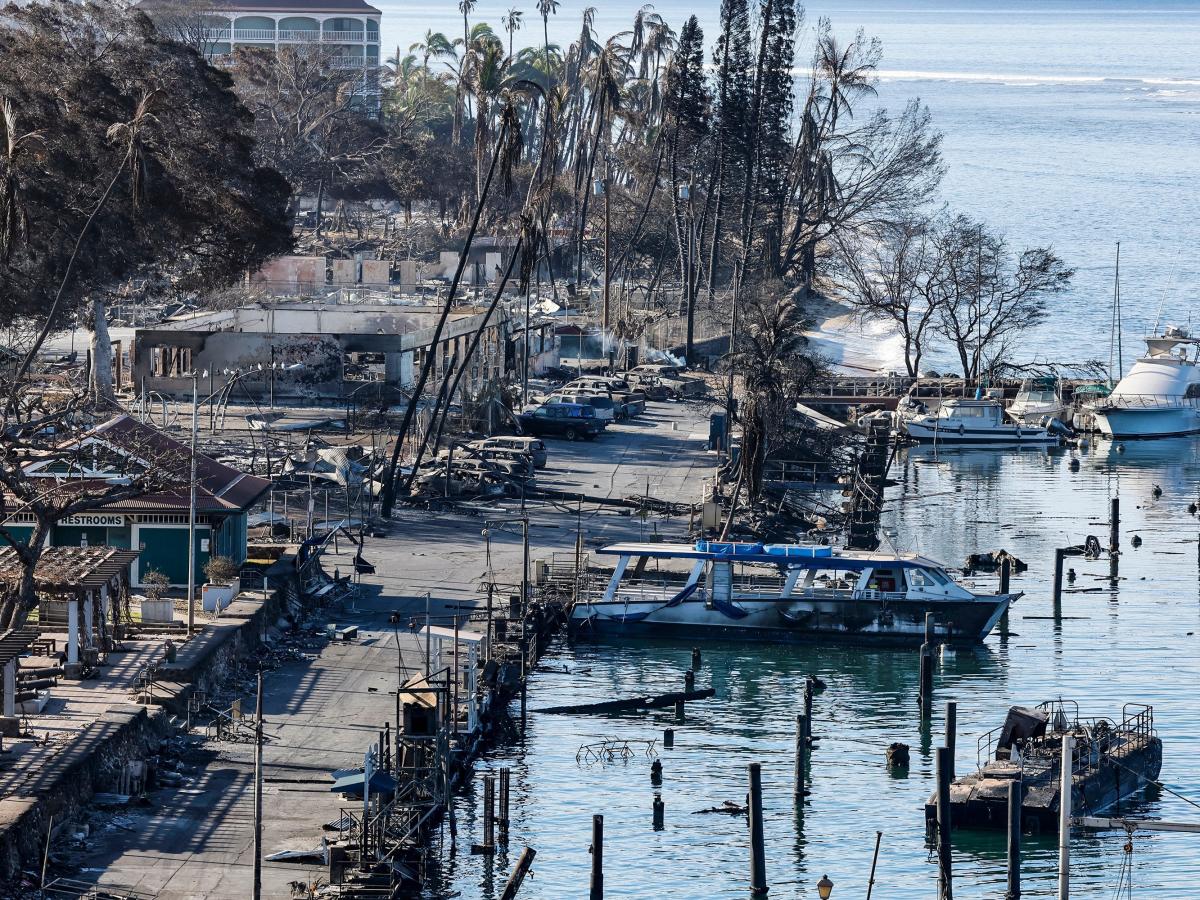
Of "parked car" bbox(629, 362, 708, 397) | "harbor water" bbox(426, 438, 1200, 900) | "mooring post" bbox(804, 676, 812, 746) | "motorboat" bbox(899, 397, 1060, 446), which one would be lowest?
"harbor water" bbox(426, 438, 1200, 900)

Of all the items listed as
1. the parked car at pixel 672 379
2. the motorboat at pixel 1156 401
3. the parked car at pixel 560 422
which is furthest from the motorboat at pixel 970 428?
the parked car at pixel 560 422

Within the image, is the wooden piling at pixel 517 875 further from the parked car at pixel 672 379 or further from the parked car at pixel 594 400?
the parked car at pixel 672 379

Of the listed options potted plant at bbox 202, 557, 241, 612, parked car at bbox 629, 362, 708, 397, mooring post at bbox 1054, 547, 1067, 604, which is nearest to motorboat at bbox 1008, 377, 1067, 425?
parked car at bbox 629, 362, 708, 397

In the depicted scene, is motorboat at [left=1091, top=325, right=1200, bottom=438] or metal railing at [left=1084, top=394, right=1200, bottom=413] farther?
metal railing at [left=1084, top=394, right=1200, bottom=413]

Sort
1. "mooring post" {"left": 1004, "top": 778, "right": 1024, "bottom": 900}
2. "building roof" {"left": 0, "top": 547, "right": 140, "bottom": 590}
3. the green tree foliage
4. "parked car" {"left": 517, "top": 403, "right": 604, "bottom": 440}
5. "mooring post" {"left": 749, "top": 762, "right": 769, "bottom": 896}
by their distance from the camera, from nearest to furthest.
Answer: "mooring post" {"left": 1004, "top": 778, "right": 1024, "bottom": 900}, "mooring post" {"left": 749, "top": 762, "right": 769, "bottom": 896}, "building roof" {"left": 0, "top": 547, "right": 140, "bottom": 590}, the green tree foliage, "parked car" {"left": 517, "top": 403, "right": 604, "bottom": 440}

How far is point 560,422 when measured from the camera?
92.2 meters

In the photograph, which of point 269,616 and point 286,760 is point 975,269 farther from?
point 286,760

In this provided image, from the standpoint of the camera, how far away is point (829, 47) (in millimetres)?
143500

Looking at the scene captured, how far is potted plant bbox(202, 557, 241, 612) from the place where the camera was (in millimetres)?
54594

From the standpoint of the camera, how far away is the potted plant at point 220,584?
179 feet

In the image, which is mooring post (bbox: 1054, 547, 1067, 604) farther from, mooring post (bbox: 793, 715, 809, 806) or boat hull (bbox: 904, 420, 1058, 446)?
boat hull (bbox: 904, 420, 1058, 446)

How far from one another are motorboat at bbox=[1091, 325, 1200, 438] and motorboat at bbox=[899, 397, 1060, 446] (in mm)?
3466

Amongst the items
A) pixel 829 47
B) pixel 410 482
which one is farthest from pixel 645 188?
pixel 410 482

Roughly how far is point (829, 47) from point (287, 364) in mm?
60375
